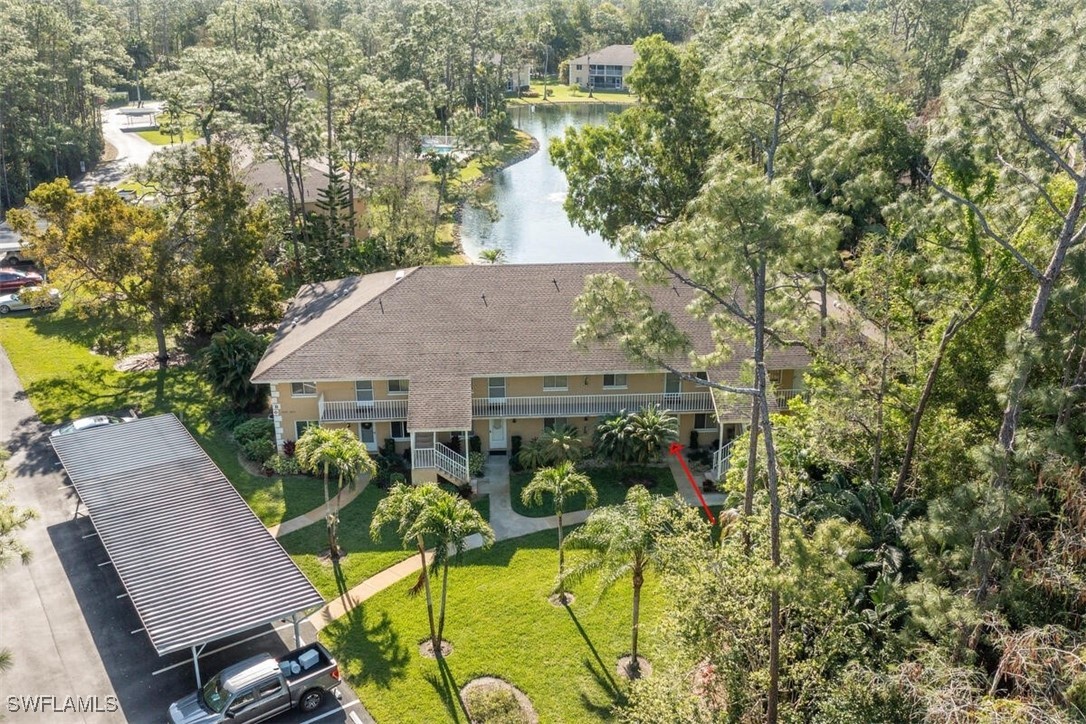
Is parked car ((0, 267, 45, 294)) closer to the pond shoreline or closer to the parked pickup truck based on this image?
the pond shoreline

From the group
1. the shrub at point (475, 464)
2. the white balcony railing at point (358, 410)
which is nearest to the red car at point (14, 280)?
the white balcony railing at point (358, 410)

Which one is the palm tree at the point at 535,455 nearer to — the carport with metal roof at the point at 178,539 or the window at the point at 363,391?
the window at the point at 363,391

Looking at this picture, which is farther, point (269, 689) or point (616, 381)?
point (616, 381)

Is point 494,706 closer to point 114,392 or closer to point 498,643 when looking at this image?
point 498,643

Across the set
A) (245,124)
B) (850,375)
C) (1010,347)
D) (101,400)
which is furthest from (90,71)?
(1010,347)

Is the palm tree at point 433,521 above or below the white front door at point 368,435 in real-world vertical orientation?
above
